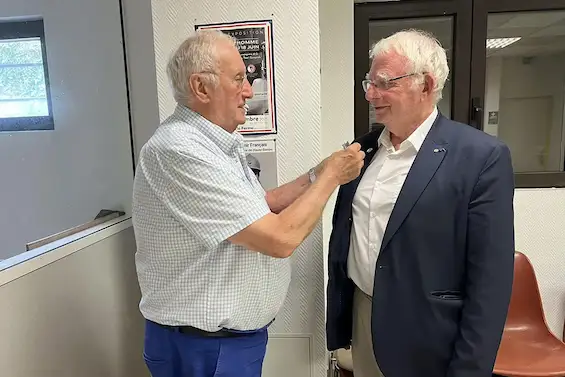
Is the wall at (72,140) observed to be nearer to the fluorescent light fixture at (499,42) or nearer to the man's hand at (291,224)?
the man's hand at (291,224)

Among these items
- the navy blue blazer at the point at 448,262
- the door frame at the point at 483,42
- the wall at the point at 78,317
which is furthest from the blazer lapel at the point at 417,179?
the door frame at the point at 483,42

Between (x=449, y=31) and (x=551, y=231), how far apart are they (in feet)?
3.92

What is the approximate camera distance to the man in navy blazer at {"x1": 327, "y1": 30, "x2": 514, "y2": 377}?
111 cm

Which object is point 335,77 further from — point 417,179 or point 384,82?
point 417,179

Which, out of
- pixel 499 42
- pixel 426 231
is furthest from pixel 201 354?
pixel 499 42

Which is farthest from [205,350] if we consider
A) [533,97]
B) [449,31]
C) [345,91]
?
[533,97]

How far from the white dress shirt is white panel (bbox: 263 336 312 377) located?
42cm

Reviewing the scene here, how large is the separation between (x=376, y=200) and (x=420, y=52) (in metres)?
0.43

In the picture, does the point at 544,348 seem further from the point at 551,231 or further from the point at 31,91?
the point at 31,91

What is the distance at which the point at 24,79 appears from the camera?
2.06m

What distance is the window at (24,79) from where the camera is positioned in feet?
6.58

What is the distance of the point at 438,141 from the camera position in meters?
1.20

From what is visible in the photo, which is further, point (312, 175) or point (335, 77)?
Answer: point (335, 77)

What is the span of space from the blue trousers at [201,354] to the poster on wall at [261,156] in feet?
1.82
